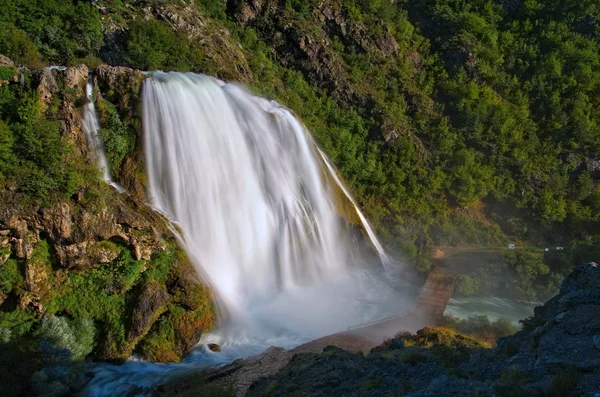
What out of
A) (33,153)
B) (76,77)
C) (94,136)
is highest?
(76,77)

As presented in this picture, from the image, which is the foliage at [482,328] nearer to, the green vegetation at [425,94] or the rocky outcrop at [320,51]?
the green vegetation at [425,94]

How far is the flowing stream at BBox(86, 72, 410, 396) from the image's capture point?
46.9ft

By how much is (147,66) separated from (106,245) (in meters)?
12.9

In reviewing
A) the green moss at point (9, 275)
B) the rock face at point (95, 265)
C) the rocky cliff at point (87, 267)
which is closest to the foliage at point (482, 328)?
the rocky cliff at point (87, 267)

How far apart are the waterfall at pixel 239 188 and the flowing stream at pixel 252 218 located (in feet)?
0.15

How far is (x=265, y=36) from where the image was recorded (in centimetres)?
2841

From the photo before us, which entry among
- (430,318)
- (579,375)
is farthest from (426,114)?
(579,375)

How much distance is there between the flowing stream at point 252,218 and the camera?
46.9 feet

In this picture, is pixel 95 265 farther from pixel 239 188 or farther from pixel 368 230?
pixel 368 230

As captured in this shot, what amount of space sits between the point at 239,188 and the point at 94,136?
567 cm

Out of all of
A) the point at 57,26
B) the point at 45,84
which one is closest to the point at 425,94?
the point at 57,26

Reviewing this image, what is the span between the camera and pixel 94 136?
14078mm

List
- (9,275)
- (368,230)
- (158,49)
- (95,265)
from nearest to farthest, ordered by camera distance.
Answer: (9,275) < (95,265) < (368,230) < (158,49)

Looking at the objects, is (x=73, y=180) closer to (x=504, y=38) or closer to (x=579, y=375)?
(x=579, y=375)
